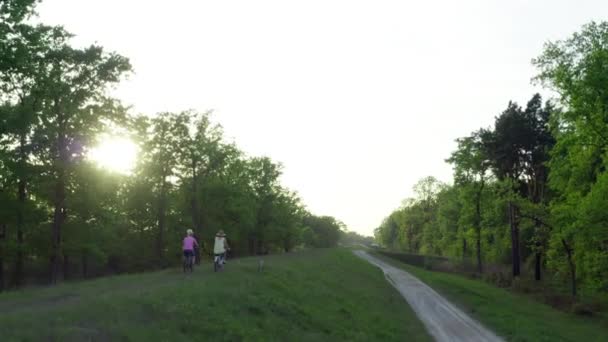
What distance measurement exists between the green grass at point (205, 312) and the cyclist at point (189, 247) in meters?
2.16

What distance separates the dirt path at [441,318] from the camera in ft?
91.4

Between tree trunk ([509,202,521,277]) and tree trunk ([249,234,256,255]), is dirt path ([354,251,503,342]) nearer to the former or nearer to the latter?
tree trunk ([509,202,521,277])

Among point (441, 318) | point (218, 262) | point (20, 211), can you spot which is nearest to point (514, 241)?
point (441, 318)

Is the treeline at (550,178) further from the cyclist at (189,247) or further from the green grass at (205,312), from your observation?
the cyclist at (189,247)

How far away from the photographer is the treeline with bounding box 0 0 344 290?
28.0 m

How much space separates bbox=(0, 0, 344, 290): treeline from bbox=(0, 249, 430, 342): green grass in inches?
390

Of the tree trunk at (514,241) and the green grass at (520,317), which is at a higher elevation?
the tree trunk at (514,241)

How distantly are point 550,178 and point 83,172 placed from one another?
125ft

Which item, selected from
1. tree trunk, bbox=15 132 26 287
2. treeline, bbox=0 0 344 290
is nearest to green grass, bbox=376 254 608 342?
treeline, bbox=0 0 344 290

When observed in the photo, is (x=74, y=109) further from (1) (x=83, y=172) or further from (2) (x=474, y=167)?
(2) (x=474, y=167)

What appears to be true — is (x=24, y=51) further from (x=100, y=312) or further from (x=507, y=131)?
(x=507, y=131)

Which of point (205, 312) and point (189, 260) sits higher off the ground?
point (189, 260)

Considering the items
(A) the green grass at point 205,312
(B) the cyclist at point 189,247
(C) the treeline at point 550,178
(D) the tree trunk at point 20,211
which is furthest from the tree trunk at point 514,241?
(D) the tree trunk at point 20,211

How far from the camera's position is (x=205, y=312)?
1820cm
